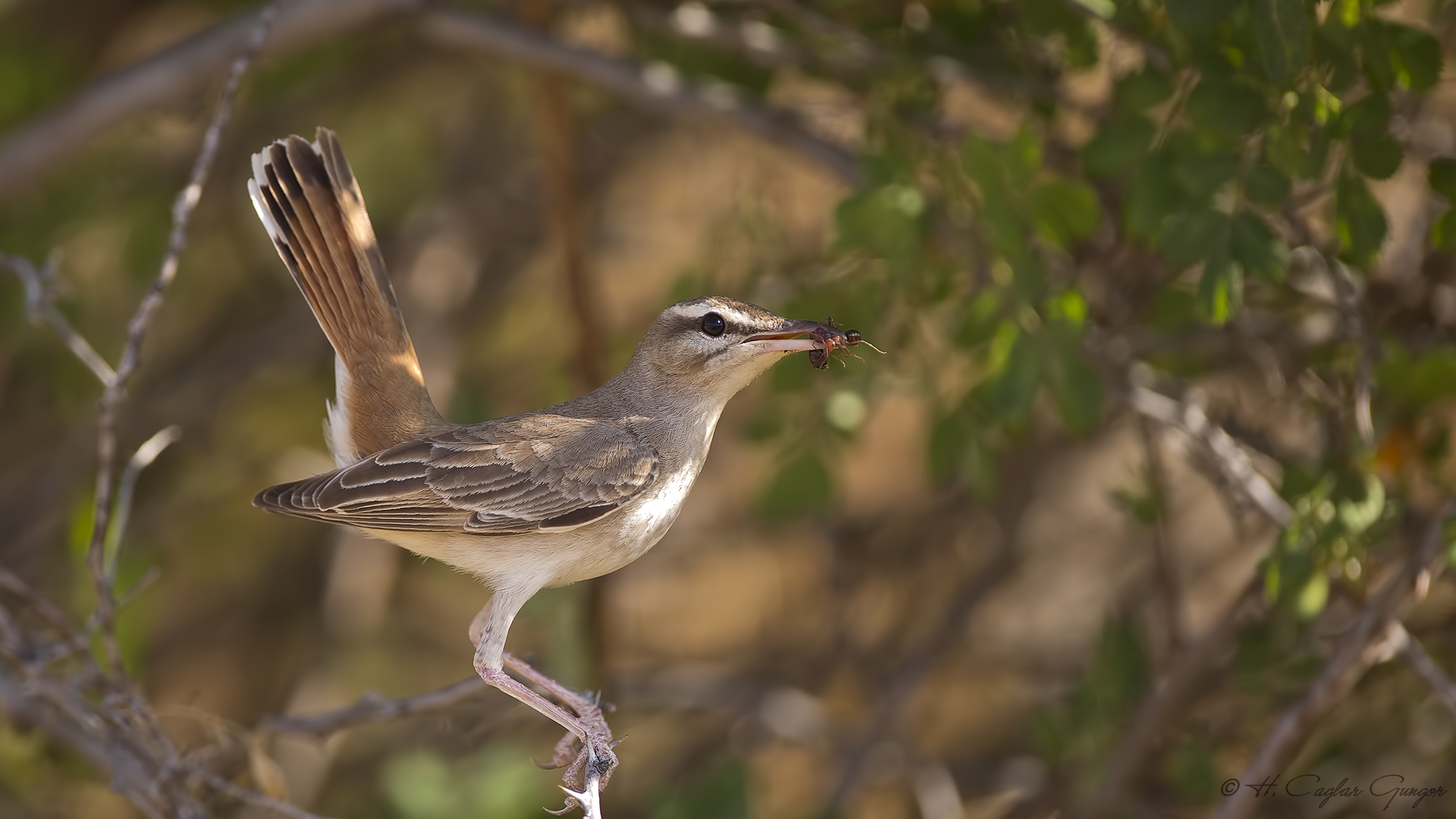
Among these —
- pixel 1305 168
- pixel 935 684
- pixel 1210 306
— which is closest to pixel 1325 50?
pixel 1305 168

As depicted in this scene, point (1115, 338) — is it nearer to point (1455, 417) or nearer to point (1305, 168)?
point (1305, 168)

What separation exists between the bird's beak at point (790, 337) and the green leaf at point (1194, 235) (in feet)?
2.91

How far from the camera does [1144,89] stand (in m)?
3.61

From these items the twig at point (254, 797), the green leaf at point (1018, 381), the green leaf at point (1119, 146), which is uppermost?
the green leaf at point (1119, 146)

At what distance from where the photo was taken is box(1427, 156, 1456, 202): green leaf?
3.38m

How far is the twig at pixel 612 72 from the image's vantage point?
15.1 ft

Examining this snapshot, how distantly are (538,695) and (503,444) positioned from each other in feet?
2.24

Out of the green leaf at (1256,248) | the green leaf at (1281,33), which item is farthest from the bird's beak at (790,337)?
the green leaf at (1281,33)

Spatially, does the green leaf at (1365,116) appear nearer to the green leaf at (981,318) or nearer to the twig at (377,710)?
the green leaf at (981,318)

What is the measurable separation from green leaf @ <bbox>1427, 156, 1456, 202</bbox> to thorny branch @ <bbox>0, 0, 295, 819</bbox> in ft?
10.1

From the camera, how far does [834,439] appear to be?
4.45 meters

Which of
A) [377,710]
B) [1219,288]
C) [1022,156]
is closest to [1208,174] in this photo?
[1219,288]

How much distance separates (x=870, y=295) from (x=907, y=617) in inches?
109

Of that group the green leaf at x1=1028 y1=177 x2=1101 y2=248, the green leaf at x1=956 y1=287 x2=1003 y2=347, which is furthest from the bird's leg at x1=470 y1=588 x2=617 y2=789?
the green leaf at x1=1028 y1=177 x2=1101 y2=248
